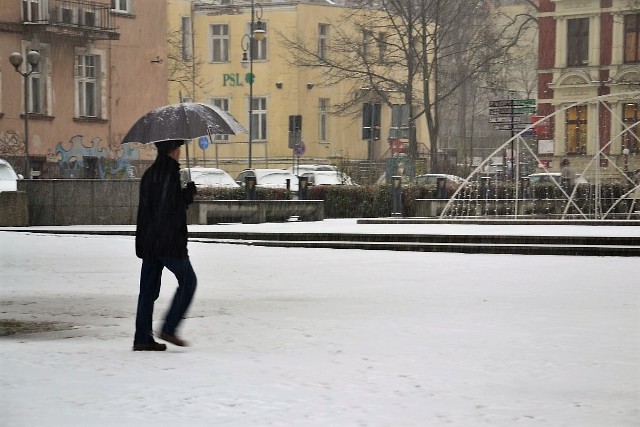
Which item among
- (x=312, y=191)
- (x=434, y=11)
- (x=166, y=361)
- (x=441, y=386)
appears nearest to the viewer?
(x=441, y=386)

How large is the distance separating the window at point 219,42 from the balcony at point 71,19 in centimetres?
2445

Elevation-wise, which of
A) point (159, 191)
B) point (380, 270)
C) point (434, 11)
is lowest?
point (380, 270)

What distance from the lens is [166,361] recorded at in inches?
378

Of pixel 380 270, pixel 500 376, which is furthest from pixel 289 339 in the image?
pixel 380 270

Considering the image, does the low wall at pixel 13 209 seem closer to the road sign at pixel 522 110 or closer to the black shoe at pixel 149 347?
the road sign at pixel 522 110

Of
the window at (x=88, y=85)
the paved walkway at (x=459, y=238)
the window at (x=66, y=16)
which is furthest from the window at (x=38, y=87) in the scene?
the paved walkway at (x=459, y=238)

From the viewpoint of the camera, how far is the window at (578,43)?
69.1 m

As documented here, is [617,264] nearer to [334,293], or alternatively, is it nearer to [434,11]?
[334,293]

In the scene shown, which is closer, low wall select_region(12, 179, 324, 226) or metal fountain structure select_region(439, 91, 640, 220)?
low wall select_region(12, 179, 324, 226)

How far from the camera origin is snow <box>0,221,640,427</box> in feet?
25.2

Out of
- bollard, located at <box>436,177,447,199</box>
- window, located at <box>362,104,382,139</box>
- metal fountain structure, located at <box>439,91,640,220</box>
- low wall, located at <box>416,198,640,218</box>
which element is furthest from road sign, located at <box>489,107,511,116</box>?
window, located at <box>362,104,382,139</box>

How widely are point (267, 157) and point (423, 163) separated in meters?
22.1

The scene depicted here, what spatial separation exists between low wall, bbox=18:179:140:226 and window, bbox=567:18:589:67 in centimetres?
4217

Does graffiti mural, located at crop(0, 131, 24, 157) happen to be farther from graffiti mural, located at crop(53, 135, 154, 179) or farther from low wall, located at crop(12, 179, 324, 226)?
low wall, located at crop(12, 179, 324, 226)
